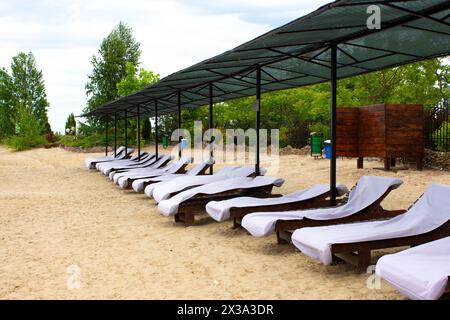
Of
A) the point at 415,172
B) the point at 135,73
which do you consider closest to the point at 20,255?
the point at 415,172

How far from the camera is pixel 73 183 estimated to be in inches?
506

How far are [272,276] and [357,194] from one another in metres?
2.06

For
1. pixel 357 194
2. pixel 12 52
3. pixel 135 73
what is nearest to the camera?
pixel 357 194

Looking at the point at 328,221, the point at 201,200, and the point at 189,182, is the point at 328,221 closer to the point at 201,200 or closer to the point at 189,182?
the point at 201,200

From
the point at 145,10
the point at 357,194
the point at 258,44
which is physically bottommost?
the point at 357,194

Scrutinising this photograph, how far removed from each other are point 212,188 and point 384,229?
3.25 metres

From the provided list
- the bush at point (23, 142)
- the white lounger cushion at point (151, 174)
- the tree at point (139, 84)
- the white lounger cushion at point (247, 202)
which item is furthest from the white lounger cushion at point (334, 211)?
the bush at point (23, 142)

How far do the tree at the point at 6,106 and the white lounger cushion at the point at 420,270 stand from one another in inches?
1991

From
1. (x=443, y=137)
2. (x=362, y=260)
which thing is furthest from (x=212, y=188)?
(x=443, y=137)

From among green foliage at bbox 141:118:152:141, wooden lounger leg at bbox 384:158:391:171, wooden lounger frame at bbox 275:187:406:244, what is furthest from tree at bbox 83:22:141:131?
wooden lounger frame at bbox 275:187:406:244

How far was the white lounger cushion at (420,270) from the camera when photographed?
2889 mm

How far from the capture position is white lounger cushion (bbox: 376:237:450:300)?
9.48ft

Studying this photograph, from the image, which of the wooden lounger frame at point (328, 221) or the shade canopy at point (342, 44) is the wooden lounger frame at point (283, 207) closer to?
the wooden lounger frame at point (328, 221)
